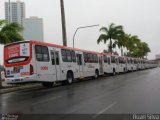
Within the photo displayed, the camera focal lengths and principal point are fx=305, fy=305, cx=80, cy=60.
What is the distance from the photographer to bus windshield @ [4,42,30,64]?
19688 millimetres

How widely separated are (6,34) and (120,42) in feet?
131

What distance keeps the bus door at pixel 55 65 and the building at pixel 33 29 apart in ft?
45.1

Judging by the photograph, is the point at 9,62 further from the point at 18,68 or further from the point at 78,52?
the point at 78,52

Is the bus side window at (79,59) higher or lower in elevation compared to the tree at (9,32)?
lower

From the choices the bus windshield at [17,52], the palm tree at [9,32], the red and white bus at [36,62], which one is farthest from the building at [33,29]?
the bus windshield at [17,52]

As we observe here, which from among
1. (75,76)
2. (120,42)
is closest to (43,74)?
(75,76)

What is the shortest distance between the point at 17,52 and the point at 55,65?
10.7 feet

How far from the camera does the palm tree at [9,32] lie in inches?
982

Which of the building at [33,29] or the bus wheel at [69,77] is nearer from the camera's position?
the bus wheel at [69,77]

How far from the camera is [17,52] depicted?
65.9 feet

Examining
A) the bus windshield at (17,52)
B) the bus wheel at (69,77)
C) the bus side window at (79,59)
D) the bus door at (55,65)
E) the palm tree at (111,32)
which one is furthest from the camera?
the palm tree at (111,32)

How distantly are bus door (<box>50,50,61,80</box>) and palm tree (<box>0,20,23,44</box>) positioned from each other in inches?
192

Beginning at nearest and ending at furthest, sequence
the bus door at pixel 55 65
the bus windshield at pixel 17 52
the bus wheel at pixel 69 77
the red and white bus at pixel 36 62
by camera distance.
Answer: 1. the red and white bus at pixel 36 62
2. the bus windshield at pixel 17 52
3. the bus door at pixel 55 65
4. the bus wheel at pixel 69 77

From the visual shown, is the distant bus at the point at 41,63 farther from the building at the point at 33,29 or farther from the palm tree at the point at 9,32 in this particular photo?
the building at the point at 33,29
